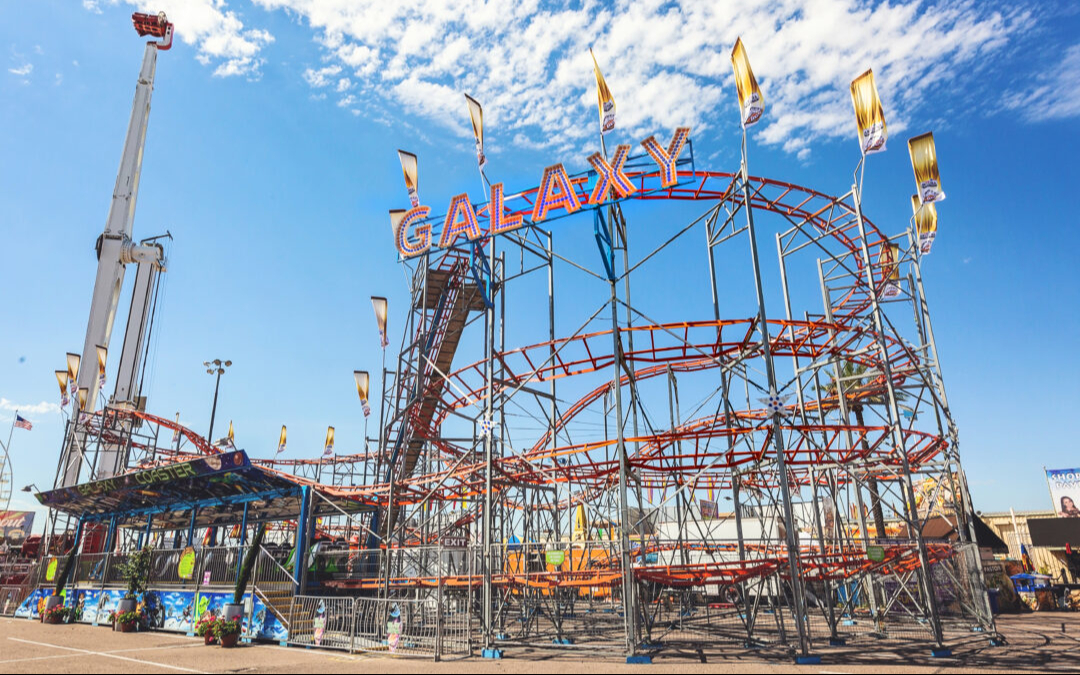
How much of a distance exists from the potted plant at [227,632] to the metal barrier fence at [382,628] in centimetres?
148

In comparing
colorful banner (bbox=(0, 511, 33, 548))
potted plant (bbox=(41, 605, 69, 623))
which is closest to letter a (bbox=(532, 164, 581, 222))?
potted plant (bbox=(41, 605, 69, 623))

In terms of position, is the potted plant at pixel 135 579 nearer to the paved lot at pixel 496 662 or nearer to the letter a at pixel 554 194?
the paved lot at pixel 496 662

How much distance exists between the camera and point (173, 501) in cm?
2625

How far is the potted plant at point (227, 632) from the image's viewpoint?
1700 cm

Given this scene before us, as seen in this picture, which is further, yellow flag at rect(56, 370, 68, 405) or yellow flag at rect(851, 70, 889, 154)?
yellow flag at rect(56, 370, 68, 405)

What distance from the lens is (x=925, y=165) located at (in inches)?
697

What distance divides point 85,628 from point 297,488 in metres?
9.07

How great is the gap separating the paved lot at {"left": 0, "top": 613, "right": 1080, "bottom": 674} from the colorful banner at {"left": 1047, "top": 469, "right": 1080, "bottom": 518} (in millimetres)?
31585

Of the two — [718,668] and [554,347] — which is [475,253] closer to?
[554,347]

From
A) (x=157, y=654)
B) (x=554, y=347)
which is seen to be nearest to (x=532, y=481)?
(x=554, y=347)

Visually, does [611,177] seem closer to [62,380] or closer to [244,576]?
[244,576]

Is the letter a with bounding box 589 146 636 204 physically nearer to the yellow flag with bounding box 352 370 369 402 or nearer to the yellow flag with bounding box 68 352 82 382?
the yellow flag with bounding box 352 370 369 402

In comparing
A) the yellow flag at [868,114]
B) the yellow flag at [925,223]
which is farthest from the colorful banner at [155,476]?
the yellow flag at [925,223]

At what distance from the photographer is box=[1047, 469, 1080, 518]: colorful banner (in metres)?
41.9
